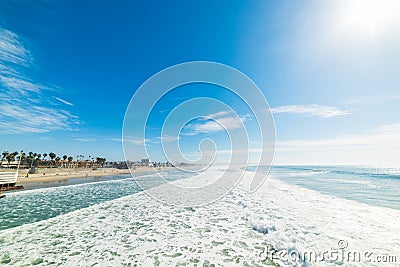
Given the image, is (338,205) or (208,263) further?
(338,205)

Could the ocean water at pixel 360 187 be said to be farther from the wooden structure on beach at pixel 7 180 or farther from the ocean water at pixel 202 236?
the wooden structure on beach at pixel 7 180

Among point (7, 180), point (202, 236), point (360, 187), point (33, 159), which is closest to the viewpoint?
point (202, 236)

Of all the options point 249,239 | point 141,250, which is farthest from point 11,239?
point 249,239

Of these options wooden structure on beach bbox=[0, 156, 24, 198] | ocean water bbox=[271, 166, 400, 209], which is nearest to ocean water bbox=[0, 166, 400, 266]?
wooden structure on beach bbox=[0, 156, 24, 198]

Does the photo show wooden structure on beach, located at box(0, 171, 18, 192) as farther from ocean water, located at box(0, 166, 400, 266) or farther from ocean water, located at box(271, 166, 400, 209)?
ocean water, located at box(271, 166, 400, 209)

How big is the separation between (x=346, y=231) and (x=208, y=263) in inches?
244

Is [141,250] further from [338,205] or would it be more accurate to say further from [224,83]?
[338,205]

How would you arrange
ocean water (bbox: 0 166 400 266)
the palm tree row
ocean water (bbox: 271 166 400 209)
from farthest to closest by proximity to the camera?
the palm tree row → ocean water (bbox: 271 166 400 209) → ocean water (bbox: 0 166 400 266)

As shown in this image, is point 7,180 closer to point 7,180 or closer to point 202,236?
point 7,180

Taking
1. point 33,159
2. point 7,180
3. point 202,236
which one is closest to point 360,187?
point 202,236

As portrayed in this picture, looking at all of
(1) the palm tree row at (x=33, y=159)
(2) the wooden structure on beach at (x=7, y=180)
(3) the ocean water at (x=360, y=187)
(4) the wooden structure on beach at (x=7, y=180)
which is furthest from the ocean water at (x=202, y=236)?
(1) the palm tree row at (x=33, y=159)

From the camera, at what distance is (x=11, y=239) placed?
25.1ft

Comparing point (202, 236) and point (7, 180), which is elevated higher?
point (7, 180)

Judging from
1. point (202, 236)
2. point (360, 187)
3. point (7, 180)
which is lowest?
point (202, 236)
